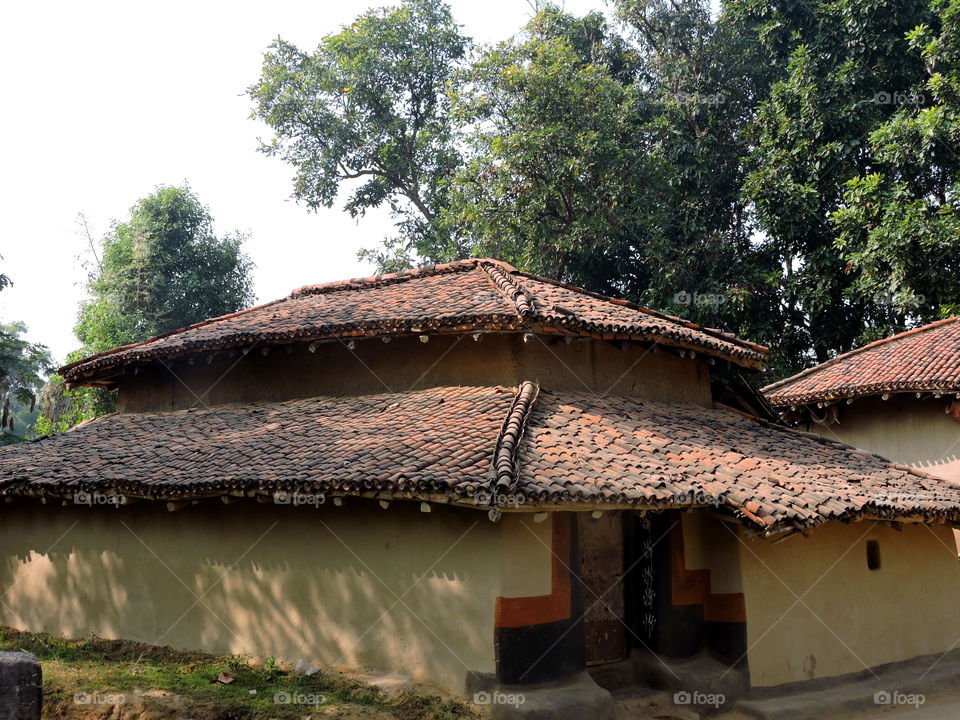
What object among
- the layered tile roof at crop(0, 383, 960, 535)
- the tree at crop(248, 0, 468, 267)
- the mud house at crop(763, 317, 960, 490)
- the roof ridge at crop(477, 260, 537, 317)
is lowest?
the layered tile roof at crop(0, 383, 960, 535)

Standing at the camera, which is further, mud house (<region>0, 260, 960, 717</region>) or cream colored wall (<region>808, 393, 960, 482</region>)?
cream colored wall (<region>808, 393, 960, 482</region>)

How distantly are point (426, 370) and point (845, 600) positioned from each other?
6494 mm

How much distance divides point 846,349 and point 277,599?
21504 millimetres

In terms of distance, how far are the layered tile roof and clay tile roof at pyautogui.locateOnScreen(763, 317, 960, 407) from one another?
15.6ft

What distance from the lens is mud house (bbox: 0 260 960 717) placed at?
882 centimetres

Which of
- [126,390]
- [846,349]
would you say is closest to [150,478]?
[126,390]

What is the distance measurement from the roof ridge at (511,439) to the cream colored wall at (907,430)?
1059 cm

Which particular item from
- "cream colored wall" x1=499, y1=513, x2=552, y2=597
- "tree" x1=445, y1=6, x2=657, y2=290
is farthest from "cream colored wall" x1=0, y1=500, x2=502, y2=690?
"tree" x1=445, y1=6, x2=657, y2=290

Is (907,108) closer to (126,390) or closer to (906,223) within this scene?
(906,223)

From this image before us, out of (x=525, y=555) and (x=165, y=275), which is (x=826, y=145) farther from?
(x=165, y=275)

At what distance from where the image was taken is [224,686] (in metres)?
8.84

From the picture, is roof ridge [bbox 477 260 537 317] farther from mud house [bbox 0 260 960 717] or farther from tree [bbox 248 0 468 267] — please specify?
tree [bbox 248 0 468 267]

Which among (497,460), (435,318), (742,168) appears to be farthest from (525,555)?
(742,168)

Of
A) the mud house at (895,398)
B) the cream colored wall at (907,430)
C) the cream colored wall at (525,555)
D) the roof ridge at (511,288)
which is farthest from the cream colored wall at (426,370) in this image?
the cream colored wall at (907,430)
